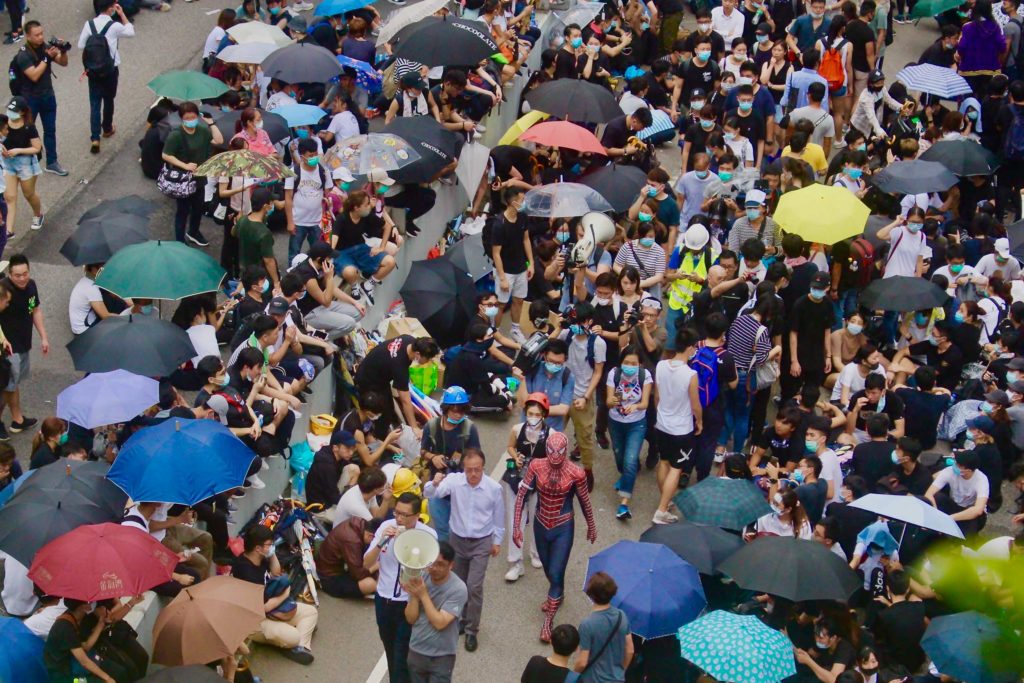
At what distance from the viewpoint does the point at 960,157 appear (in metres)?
16.4

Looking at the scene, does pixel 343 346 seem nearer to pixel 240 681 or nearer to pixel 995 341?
pixel 240 681

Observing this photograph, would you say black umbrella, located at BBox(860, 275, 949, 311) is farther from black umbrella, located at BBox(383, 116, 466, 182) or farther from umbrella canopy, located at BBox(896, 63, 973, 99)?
umbrella canopy, located at BBox(896, 63, 973, 99)

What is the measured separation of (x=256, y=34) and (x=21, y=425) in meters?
6.19

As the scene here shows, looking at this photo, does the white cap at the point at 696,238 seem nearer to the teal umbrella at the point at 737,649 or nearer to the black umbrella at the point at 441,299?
the black umbrella at the point at 441,299

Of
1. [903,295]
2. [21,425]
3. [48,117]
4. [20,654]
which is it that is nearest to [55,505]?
[20,654]

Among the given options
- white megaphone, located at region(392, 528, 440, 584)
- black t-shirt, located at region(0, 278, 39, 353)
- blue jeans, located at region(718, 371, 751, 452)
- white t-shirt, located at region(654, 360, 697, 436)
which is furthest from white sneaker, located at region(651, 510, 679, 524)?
black t-shirt, located at region(0, 278, 39, 353)

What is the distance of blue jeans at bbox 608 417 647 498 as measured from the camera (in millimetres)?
12109

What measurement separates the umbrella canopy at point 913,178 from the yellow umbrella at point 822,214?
4.03ft

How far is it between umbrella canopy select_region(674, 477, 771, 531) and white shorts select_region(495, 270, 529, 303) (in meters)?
4.08

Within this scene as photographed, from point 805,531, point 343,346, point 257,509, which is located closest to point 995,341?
point 805,531

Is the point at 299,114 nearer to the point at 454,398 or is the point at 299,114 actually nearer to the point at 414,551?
the point at 454,398

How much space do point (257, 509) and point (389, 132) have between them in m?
5.17

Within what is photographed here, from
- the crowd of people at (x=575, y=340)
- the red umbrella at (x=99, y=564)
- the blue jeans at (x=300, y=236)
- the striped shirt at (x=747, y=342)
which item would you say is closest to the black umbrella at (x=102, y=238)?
the crowd of people at (x=575, y=340)

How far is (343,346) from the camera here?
13.2 m
